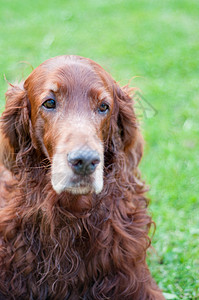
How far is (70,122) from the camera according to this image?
3217 mm

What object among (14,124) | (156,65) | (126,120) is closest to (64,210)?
(14,124)

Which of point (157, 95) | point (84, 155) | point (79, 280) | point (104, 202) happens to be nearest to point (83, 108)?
point (84, 155)

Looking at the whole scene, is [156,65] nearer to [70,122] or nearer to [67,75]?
[67,75]

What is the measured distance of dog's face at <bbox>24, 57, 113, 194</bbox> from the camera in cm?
302

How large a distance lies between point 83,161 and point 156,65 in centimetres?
667

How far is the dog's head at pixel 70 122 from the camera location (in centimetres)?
306

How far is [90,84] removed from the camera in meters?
3.40

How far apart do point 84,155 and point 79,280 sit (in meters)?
1.23

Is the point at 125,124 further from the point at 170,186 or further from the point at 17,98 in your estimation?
the point at 170,186

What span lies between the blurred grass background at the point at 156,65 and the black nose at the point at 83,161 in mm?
1525

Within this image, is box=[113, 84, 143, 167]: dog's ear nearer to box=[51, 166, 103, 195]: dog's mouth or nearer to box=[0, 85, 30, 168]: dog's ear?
box=[0, 85, 30, 168]: dog's ear

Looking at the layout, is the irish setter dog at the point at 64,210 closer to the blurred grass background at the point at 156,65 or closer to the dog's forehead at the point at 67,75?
the dog's forehead at the point at 67,75

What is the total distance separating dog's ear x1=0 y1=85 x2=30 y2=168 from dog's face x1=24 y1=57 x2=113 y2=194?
0.29 ft

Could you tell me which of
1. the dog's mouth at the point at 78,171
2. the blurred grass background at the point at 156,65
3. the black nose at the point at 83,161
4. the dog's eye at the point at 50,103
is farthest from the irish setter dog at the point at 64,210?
the blurred grass background at the point at 156,65
